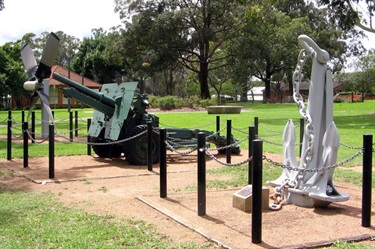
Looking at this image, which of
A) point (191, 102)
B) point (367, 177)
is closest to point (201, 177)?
point (367, 177)

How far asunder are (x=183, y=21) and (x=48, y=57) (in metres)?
31.5

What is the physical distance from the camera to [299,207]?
6816mm

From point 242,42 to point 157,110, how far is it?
10.7 meters

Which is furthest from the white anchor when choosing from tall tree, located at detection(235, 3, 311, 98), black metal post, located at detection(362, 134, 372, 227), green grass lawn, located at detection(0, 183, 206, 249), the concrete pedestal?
tall tree, located at detection(235, 3, 311, 98)

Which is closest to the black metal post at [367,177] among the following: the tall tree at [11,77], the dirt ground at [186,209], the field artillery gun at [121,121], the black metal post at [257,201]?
the dirt ground at [186,209]

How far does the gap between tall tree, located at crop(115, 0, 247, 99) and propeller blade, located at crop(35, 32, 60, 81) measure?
95.6ft

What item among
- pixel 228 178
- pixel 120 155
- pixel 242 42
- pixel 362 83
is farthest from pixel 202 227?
pixel 362 83

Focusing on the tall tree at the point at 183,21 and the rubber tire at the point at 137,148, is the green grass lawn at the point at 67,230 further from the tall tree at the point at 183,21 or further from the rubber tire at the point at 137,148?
the tall tree at the point at 183,21

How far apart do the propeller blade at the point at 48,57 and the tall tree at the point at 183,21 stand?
29153 millimetres

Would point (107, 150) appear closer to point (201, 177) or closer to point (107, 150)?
point (107, 150)

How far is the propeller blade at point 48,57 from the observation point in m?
13.7

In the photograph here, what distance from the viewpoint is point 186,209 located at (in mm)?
6688

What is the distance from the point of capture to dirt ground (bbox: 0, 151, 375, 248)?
5359mm

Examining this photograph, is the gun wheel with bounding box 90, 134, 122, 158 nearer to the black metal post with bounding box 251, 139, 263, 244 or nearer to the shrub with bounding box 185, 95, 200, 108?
the black metal post with bounding box 251, 139, 263, 244
